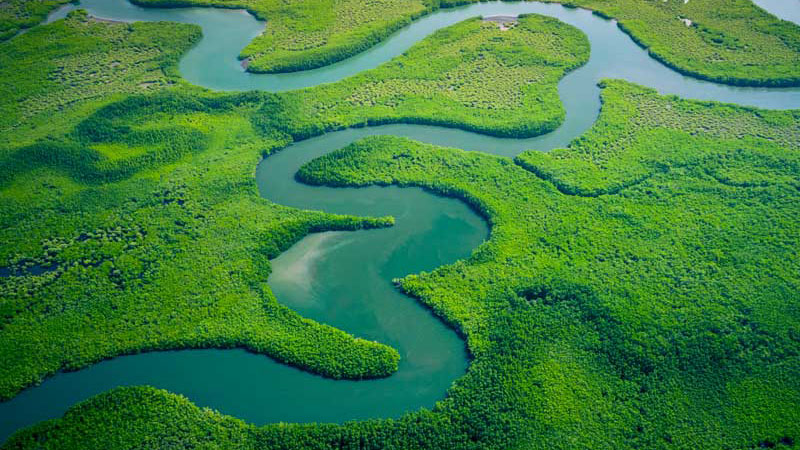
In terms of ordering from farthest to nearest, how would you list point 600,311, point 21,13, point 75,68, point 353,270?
point 21,13, point 75,68, point 353,270, point 600,311

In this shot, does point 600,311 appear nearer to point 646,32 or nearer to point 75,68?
point 646,32

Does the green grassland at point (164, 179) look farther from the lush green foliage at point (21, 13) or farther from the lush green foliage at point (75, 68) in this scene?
the lush green foliage at point (21, 13)

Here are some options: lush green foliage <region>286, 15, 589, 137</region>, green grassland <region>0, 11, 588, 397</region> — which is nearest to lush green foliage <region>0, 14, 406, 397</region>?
green grassland <region>0, 11, 588, 397</region>

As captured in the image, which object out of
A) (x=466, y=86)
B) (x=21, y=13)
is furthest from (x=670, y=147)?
(x=21, y=13)

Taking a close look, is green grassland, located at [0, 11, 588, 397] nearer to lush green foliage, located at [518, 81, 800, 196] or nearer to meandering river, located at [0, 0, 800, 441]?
meandering river, located at [0, 0, 800, 441]

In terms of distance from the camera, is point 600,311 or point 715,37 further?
point 715,37

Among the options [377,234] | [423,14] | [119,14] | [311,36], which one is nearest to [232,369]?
[377,234]

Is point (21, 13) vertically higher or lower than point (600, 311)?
higher

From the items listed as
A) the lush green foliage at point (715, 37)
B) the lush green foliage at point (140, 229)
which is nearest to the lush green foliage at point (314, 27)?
the lush green foliage at point (140, 229)
